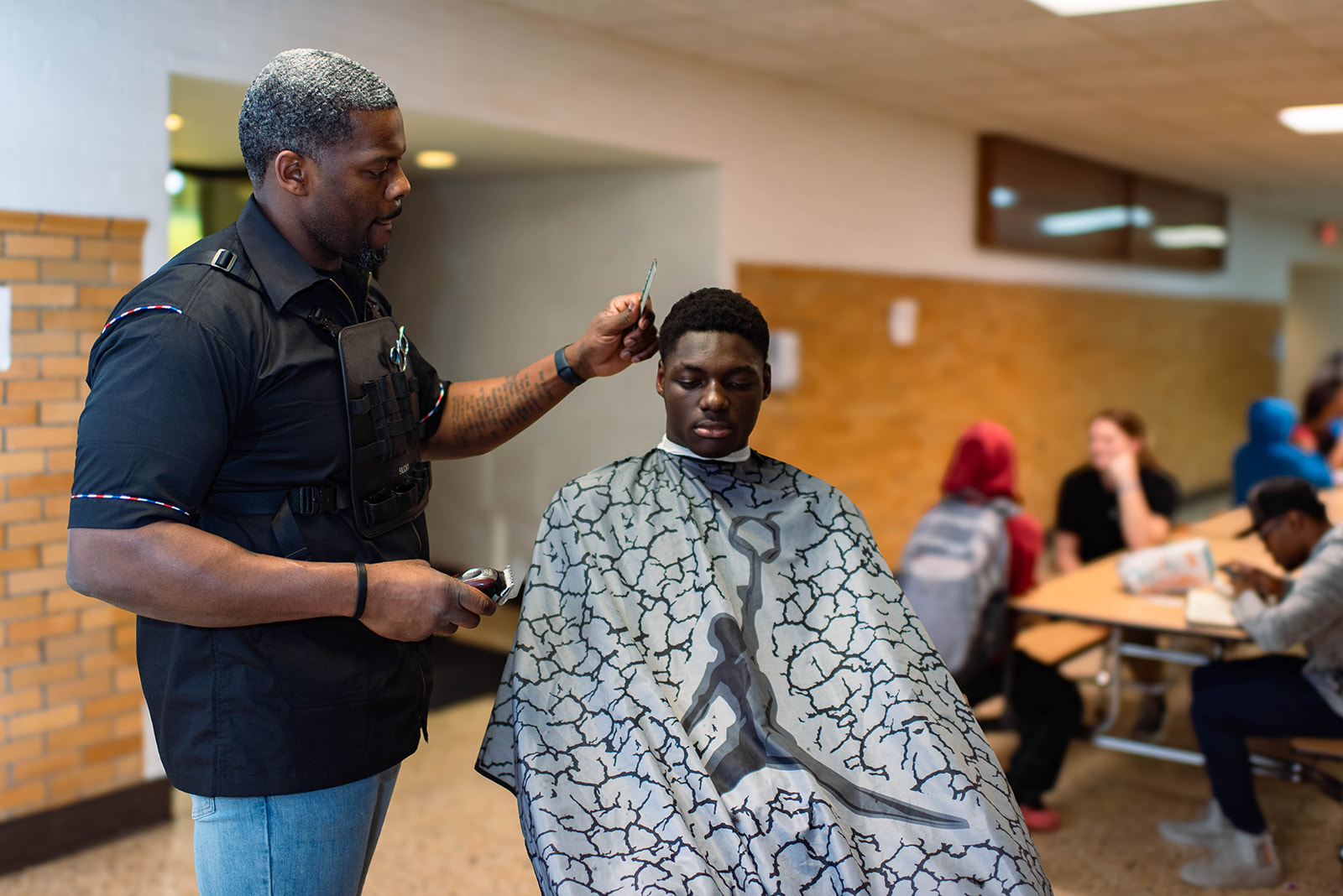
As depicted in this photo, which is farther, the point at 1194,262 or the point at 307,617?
the point at 1194,262

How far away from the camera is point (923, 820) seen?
4.68 ft

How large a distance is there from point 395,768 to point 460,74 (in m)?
2.53

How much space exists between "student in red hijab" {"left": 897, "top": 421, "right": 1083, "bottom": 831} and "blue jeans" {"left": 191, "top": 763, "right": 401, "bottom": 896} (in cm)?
195

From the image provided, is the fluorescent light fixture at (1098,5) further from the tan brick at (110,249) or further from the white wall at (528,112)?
the tan brick at (110,249)

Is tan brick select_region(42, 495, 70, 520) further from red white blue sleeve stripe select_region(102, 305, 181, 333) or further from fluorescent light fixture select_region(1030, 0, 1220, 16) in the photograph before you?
fluorescent light fixture select_region(1030, 0, 1220, 16)

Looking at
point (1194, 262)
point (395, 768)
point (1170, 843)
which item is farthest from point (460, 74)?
point (1194, 262)

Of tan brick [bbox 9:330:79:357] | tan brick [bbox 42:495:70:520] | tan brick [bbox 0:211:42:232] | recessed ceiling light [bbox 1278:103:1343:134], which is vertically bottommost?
tan brick [bbox 42:495:70:520]

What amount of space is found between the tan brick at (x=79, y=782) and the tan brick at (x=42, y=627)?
39cm

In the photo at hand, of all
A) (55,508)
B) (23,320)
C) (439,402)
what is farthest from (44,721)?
(439,402)

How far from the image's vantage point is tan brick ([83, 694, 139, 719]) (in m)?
2.88

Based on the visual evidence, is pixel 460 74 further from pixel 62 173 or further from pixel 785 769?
pixel 785 769

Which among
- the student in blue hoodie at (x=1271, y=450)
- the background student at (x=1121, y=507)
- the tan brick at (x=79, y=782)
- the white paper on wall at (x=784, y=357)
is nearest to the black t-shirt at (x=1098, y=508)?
the background student at (x=1121, y=507)

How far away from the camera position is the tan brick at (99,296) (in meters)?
2.75

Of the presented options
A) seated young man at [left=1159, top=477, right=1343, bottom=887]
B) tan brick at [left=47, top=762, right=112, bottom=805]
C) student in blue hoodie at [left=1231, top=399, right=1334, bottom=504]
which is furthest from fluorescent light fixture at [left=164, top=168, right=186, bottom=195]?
student in blue hoodie at [left=1231, top=399, right=1334, bottom=504]
